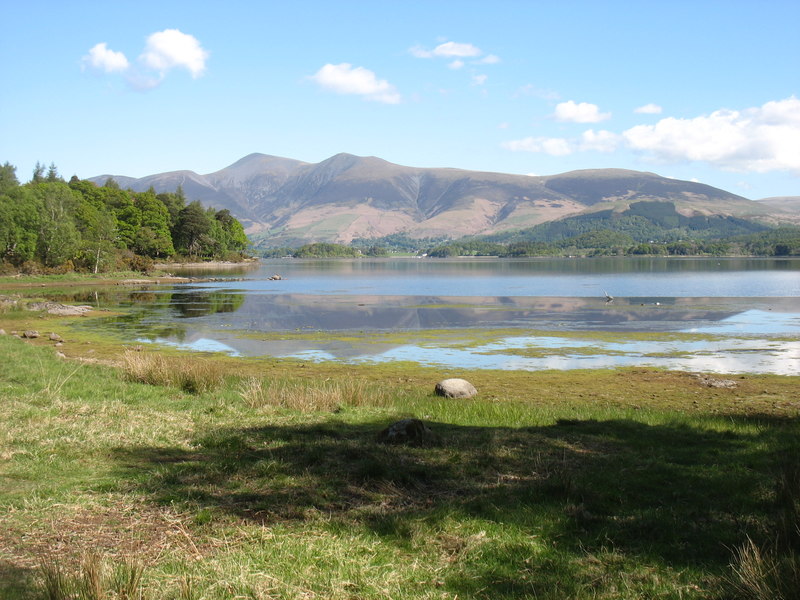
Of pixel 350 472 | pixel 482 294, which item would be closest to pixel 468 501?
pixel 350 472

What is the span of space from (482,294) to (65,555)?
70.6m

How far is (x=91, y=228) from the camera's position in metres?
95.9

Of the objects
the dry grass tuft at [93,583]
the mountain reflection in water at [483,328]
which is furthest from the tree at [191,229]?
the dry grass tuft at [93,583]

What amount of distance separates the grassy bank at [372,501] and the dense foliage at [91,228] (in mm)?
78439

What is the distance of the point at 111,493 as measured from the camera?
8.41 meters

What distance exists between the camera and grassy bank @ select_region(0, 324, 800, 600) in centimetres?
604

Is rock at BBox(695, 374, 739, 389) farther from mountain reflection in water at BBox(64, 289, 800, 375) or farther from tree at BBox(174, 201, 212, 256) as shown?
tree at BBox(174, 201, 212, 256)

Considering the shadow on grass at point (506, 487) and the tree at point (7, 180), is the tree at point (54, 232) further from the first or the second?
the shadow on grass at point (506, 487)

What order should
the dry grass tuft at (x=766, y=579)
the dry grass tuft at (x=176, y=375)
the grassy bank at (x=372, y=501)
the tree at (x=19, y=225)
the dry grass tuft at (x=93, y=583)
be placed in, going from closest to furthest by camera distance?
the dry grass tuft at (x=93, y=583)
the dry grass tuft at (x=766, y=579)
the grassy bank at (x=372, y=501)
the dry grass tuft at (x=176, y=375)
the tree at (x=19, y=225)

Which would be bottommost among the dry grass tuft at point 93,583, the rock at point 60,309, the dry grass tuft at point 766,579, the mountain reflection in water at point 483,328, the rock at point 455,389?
the mountain reflection in water at point 483,328

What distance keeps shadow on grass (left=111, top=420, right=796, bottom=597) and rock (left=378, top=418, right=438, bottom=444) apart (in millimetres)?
257

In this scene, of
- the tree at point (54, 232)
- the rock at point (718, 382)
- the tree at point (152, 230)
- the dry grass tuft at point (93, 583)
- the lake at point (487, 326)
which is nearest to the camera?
the dry grass tuft at point (93, 583)

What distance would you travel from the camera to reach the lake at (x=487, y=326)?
31.2 metres

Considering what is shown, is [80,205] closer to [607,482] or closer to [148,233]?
[148,233]
